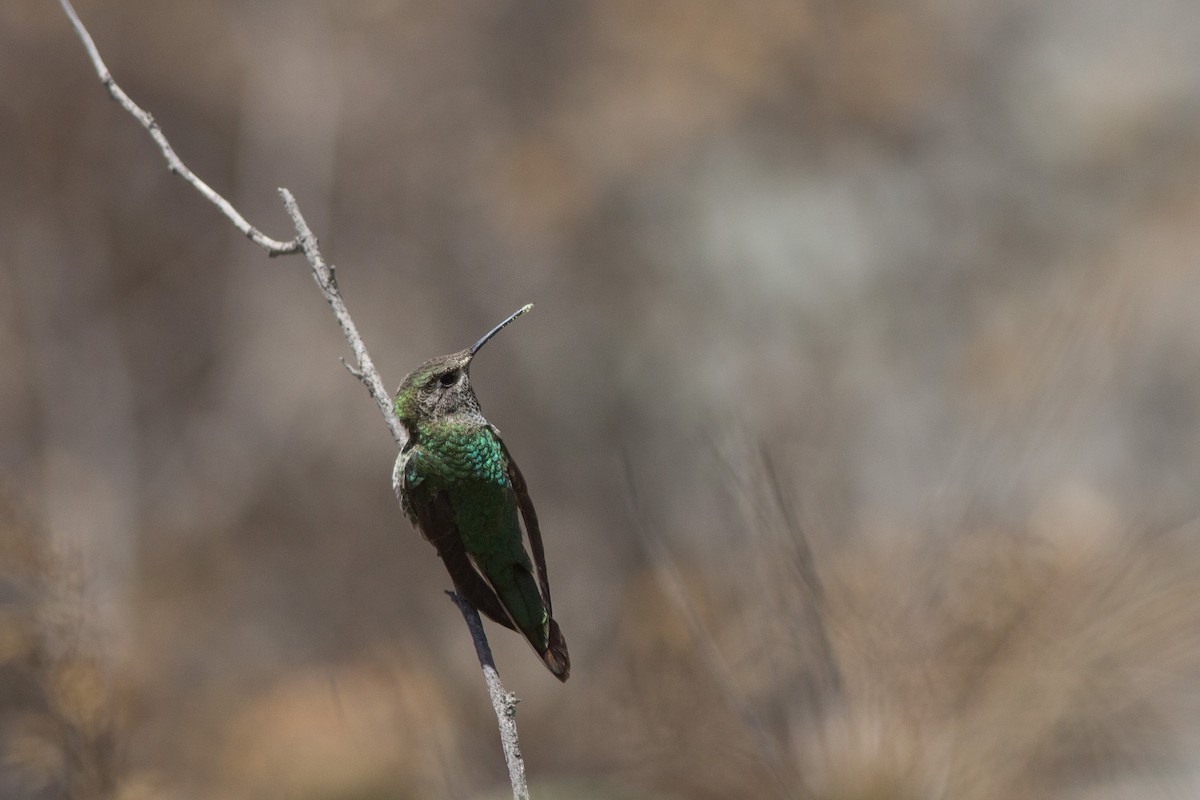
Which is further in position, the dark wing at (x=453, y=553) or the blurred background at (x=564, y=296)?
the blurred background at (x=564, y=296)

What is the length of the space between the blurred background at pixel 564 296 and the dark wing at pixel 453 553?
2.55 meters

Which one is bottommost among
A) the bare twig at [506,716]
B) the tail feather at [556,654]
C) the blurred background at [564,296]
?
the bare twig at [506,716]

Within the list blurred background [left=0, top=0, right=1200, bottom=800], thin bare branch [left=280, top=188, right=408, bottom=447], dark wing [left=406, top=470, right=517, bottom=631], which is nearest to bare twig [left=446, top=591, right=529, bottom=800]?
dark wing [left=406, top=470, right=517, bottom=631]

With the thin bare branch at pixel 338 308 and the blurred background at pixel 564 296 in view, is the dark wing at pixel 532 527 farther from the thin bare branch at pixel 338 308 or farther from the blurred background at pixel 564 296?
the blurred background at pixel 564 296

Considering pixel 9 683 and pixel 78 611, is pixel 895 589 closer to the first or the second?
pixel 78 611

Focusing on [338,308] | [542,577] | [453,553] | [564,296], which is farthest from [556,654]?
[564,296]

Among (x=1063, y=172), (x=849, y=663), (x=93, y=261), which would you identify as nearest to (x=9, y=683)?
(x=93, y=261)

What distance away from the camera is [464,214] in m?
7.82

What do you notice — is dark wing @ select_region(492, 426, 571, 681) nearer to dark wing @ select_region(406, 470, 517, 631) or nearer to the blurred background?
dark wing @ select_region(406, 470, 517, 631)

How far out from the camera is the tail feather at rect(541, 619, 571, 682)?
92.5 inches

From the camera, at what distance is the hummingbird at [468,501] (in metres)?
2.47

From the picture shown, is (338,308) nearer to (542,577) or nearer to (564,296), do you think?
(542,577)

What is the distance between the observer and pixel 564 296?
7680 millimetres

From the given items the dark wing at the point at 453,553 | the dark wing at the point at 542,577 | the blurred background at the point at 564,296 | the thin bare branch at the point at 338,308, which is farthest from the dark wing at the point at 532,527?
the blurred background at the point at 564,296
